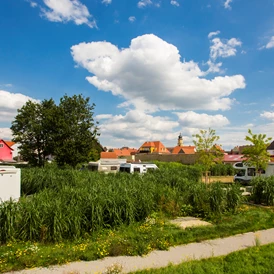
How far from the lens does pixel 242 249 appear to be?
18.4 feet

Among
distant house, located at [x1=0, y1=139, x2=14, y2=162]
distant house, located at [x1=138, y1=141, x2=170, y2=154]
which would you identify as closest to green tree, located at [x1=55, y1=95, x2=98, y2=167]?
distant house, located at [x1=0, y1=139, x2=14, y2=162]

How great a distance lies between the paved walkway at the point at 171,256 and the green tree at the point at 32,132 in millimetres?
23096

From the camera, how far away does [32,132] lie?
27.7 metres

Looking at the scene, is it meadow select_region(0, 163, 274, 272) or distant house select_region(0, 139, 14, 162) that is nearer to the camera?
meadow select_region(0, 163, 274, 272)

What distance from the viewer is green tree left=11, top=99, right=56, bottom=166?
88.7 feet

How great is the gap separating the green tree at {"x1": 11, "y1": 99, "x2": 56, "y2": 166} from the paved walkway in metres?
23.1

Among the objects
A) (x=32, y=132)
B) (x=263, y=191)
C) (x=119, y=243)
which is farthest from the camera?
(x=32, y=132)

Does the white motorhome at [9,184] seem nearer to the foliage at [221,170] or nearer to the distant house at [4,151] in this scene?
the foliage at [221,170]

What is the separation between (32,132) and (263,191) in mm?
24527

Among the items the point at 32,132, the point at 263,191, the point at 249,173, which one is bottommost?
the point at 263,191

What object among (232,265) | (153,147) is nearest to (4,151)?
(153,147)

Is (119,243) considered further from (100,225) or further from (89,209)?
(89,209)

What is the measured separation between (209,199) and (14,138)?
26.0 m

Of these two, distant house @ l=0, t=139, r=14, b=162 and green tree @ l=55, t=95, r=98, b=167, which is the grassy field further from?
distant house @ l=0, t=139, r=14, b=162
